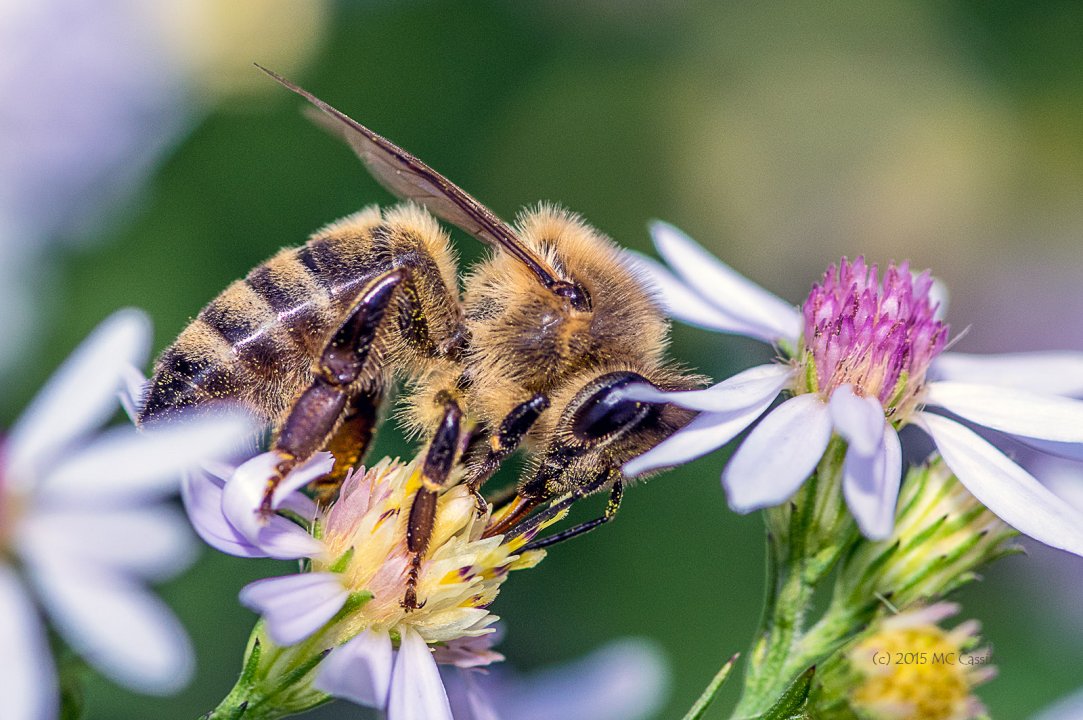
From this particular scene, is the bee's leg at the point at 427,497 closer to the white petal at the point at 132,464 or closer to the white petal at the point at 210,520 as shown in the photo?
the white petal at the point at 210,520

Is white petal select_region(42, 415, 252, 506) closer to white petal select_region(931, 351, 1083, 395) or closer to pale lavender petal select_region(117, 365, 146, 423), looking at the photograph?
pale lavender petal select_region(117, 365, 146, 423)

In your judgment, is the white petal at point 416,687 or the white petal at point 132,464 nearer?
the white petal at point 132,464

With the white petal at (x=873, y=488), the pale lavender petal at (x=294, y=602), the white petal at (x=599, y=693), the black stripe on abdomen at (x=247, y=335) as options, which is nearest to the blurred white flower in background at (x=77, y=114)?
the black stripe on abdomen at (x=247, y=335)

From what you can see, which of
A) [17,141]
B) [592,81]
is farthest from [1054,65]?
[17,141]

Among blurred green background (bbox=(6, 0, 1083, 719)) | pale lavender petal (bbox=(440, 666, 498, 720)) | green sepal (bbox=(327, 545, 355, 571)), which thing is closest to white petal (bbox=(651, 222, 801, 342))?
pale lavender petal (bbox=(440, 666, 498, 720))

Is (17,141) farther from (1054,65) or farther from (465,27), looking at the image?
(1054,65)

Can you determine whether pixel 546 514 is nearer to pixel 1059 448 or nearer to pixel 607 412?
pixel 607 412
